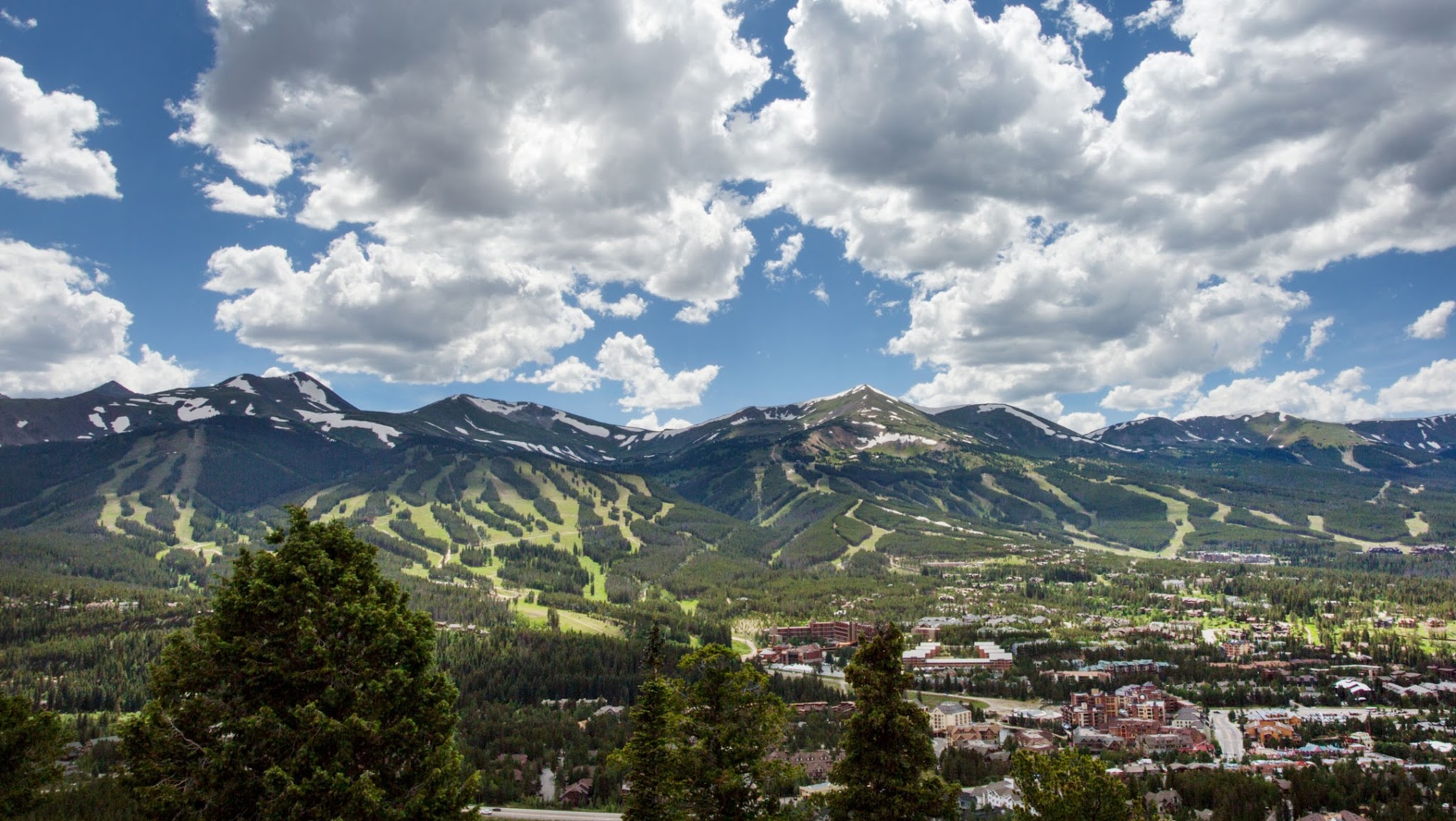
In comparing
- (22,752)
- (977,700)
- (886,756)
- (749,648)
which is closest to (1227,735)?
(977,700)

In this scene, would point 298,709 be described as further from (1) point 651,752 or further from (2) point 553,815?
(2) point 553,815

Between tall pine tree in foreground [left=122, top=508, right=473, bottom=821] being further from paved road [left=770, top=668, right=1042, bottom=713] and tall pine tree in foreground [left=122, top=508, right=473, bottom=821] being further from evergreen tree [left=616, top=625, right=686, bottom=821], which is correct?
paved road [left=770, top=668, right=1042, bottom=713]

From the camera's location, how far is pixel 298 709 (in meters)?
14.8

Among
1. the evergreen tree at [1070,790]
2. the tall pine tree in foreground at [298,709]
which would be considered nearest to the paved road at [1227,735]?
the evergreen tree at [1070,790]

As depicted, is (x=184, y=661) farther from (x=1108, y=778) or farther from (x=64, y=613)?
(x=64, y=613)

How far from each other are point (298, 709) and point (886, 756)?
47.5 feet

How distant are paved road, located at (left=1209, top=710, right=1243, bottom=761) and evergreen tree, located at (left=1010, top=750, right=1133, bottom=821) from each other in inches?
2667

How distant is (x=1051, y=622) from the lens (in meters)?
160

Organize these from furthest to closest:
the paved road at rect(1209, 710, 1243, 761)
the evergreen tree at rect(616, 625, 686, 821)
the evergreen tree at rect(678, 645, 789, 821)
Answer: the paved road at rect(1209, 710, 1243, 761), the evergreen tree at rect(616, 625, 686, 821), the evergreen tree at rect(678, 645, 789, 821)

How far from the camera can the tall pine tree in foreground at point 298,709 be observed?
48.4 ft

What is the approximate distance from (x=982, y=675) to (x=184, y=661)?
120 meters

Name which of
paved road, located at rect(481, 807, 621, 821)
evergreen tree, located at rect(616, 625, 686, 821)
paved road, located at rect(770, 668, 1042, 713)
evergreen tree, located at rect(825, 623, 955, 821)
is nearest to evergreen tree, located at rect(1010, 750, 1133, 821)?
evergreen tree, located at rect(825, 623, 955, 821)

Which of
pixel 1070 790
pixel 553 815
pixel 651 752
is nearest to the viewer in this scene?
pixel 651 752

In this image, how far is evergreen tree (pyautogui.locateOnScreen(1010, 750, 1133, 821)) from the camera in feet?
82.1
